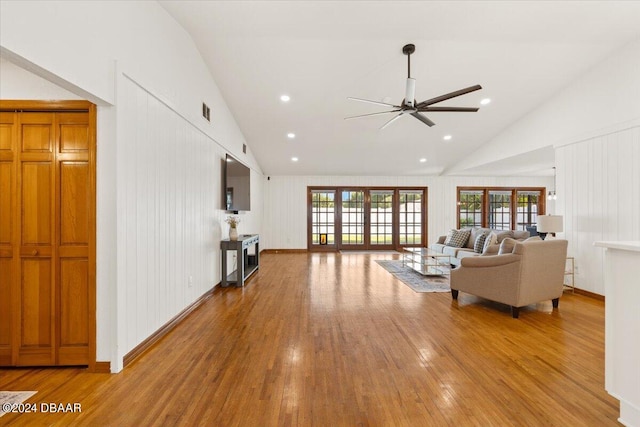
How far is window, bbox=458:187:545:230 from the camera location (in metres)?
9.12

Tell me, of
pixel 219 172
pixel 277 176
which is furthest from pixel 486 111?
pixel 277 176

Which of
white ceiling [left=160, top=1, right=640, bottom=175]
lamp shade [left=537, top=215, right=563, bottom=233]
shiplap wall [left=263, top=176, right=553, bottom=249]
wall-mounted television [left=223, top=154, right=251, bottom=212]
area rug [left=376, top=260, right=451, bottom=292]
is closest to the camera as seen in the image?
white ceiling [left=160, top=1, right=640, bottom=175]

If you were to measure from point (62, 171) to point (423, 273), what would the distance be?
541cm

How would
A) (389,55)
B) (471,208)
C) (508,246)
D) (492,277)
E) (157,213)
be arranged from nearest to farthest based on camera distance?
1. (157,213)
2. (492,277)
3. (508,246)
4. (389,55)
5. (471,208)

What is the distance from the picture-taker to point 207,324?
3.10 m

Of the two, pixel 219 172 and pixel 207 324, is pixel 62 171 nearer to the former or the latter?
pixel 207 324

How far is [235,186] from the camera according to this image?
521 cm

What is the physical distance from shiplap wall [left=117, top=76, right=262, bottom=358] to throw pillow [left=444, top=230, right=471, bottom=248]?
17.5 ft

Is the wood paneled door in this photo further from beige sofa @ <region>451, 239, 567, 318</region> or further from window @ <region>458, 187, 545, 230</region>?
window @ <region>458, 187, 545, 230</region>

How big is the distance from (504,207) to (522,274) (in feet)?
23.1

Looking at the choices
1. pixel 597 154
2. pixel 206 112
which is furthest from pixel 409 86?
pixel 597 154

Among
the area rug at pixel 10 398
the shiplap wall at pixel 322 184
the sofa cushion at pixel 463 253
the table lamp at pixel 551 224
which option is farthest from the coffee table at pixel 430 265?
the area rug at pixel 10 398

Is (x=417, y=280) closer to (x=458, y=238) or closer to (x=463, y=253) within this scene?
(x=463, y=253)

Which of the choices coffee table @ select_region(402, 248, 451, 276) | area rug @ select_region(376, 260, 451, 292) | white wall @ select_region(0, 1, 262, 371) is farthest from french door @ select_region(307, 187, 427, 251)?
white wall @ select_region(0, 1, 262, 371)
